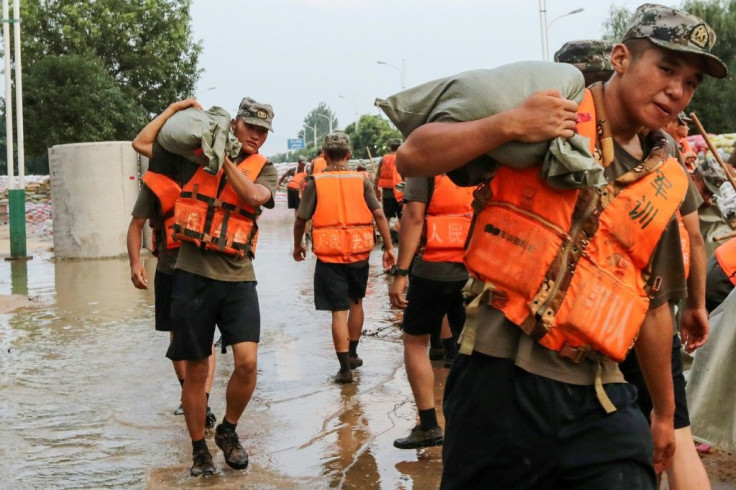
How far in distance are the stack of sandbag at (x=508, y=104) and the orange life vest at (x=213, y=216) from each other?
2.77m

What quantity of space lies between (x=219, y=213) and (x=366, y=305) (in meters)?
6.35

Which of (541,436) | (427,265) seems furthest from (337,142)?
(541,436)

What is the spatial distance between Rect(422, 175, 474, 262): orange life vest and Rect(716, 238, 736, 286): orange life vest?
67.7 inches

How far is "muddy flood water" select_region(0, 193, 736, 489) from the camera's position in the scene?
221 inches

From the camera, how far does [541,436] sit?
8.84ft

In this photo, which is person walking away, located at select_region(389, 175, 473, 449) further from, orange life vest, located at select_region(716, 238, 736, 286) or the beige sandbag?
the beige sandbag

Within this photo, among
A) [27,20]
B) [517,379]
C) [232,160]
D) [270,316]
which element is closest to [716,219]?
[232,160]

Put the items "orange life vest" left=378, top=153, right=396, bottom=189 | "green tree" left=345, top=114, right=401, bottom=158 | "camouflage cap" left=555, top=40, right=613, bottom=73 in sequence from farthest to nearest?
"green tree" left=345, top=114, right=401, bottom=158 → "orange life vest" left=378, top=153, right=396, bottom=189 → "camouflage cap" left=555, top=40, right=613, bottom=73

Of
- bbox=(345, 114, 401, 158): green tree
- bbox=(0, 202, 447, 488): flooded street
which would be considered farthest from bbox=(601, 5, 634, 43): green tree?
bbox=(0, 202, 447, 488): flooded street

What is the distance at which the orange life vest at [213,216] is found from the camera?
215 inches

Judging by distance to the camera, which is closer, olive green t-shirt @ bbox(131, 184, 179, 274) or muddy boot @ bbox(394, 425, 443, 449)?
muddy boot @ bbox(394, 425, 443, 449)

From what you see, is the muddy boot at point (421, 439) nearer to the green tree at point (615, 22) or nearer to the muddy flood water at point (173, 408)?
the muddy flood water at point (173, 408)

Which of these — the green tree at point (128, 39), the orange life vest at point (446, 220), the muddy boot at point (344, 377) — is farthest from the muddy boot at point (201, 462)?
the green tree at point (128, 39)

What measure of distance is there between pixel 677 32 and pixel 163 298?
437 cm
